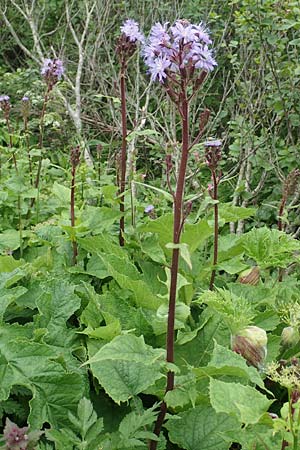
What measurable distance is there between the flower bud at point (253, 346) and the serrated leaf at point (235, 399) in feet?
0.67

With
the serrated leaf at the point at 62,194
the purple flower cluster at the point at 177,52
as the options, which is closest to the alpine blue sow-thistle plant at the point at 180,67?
the purple flower cluster at the point at 177,52

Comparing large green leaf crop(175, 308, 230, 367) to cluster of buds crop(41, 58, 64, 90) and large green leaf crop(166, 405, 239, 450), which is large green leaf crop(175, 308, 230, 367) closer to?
large green leaf crop(166, 405, 239, 450)

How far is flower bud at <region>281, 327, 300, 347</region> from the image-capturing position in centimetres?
171

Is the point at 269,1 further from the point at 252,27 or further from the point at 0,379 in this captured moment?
the point at 0,379

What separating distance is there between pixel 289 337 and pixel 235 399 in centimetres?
46

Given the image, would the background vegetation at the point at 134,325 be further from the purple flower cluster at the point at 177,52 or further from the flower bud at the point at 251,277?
the purple flower cluster at the point at 177,52

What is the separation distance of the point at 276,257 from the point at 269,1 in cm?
282

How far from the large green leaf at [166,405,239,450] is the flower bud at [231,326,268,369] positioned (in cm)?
15

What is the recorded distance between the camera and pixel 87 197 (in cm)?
329

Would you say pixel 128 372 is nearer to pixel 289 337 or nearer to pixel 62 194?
pixel 289 337

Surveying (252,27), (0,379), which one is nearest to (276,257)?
(0,379)

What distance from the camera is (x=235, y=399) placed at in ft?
4.29

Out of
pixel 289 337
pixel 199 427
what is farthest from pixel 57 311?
pixel 289 337

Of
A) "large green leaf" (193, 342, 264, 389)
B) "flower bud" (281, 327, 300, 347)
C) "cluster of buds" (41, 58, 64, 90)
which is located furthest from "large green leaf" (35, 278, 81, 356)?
"cluster of buds" (41, 58, 64, 90)
